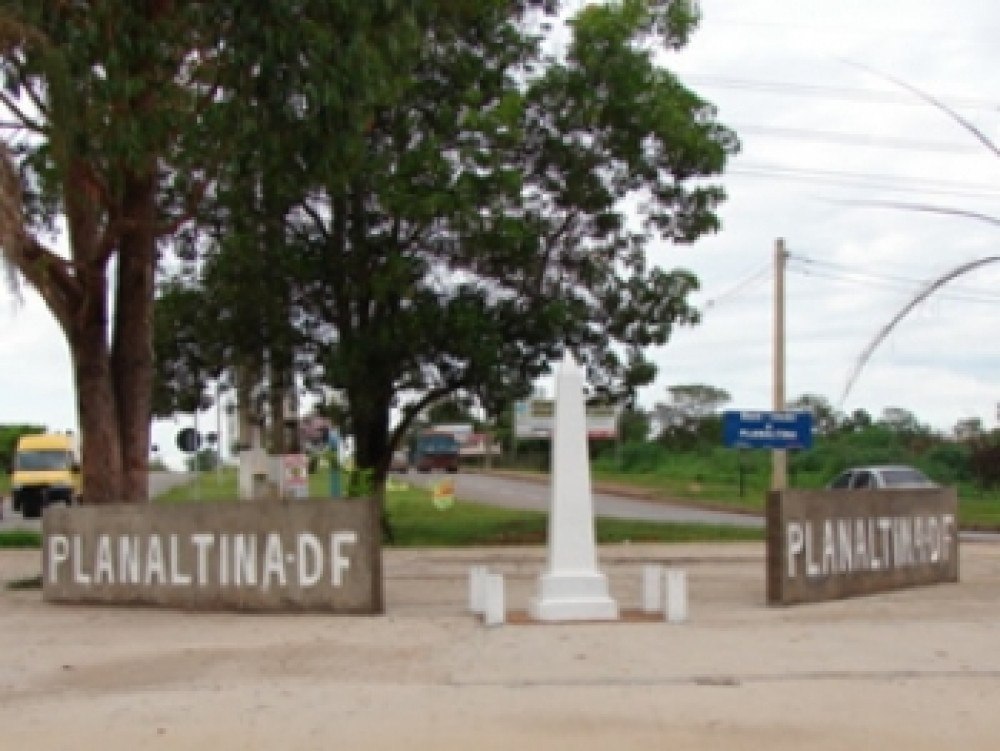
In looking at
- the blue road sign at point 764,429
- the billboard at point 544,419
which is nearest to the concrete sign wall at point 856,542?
the blue road sign at point 764,429

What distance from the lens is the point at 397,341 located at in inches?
971

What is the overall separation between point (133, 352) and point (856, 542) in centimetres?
926

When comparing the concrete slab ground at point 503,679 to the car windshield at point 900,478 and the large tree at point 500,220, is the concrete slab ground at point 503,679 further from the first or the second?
the car windshield at point 900,478

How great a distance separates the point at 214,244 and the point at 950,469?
3260 centimetres

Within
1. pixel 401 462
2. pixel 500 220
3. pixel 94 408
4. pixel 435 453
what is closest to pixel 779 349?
pixel 500 220

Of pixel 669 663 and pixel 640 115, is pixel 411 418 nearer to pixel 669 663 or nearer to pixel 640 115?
pixel 640 115

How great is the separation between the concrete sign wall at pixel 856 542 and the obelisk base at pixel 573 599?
7.00 feet

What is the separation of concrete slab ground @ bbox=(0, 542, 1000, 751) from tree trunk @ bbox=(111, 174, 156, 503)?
11.3 feet

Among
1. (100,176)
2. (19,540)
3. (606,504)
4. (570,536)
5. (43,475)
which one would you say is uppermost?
(100,176)

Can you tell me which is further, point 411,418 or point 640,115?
point 411,418

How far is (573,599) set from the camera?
13.6 meters

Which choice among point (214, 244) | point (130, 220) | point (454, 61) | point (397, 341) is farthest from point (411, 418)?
point (130, 220)

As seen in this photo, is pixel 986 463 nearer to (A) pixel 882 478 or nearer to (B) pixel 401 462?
(A) pixel 882 478

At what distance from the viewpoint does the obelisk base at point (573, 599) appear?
13500mm
